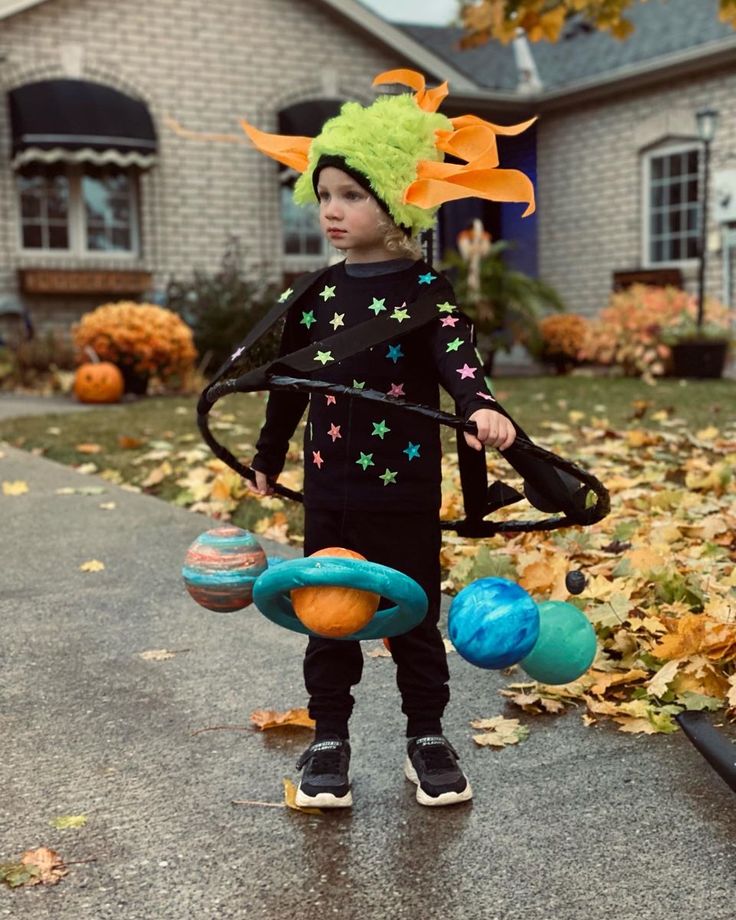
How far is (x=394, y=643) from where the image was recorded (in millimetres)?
2662

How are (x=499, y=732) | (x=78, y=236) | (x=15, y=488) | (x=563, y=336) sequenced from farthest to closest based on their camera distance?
(x=78, y=236), (x=563, y=336), (x=15, y=488), (x=499, y=732)

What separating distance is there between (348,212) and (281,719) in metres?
1.35

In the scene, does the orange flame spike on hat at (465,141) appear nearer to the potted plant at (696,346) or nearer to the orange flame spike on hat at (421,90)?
the orange flame spike on hat at (421,90)

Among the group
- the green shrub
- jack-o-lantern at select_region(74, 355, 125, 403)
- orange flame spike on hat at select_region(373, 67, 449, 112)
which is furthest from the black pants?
the green shrub

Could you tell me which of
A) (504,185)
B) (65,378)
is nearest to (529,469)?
(504,185)

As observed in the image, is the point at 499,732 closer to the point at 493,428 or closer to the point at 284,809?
the point at 284,809

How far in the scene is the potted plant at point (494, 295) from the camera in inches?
511

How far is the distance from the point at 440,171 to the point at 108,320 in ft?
31.0

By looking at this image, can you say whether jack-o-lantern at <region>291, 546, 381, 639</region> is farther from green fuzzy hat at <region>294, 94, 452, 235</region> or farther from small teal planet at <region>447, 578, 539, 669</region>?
green fuzzy hat at <region>294, 94, 452, 235</region>

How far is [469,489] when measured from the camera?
8.79 feet

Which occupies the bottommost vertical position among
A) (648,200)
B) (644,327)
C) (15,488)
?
(15,488)

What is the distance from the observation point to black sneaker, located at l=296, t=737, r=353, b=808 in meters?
2.53

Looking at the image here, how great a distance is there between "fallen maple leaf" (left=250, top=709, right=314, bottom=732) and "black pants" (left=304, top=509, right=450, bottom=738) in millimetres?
348

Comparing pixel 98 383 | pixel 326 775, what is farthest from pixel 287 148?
pixel 98 383
